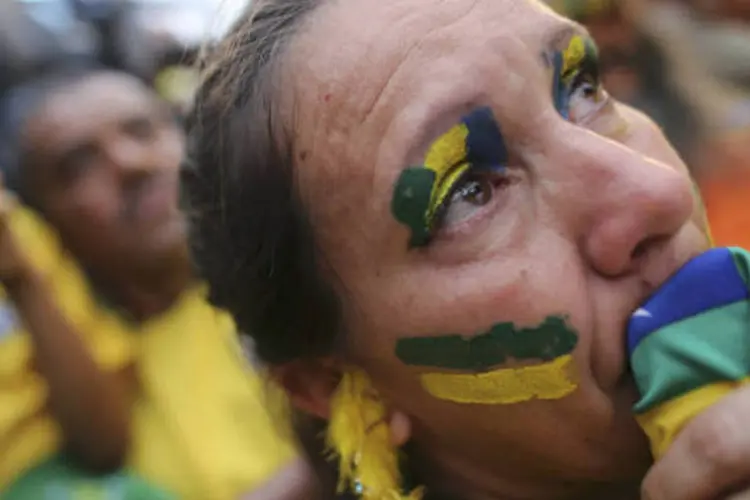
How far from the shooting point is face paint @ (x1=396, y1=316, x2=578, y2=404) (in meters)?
0.77

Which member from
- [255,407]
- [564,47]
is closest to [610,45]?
[255,407]

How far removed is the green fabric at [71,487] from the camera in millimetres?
1673

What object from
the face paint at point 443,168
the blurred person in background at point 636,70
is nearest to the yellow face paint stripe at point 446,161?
the face paint at point 443,168

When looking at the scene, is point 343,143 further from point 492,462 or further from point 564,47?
point 492,462

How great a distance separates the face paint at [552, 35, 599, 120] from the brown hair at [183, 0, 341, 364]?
254mm

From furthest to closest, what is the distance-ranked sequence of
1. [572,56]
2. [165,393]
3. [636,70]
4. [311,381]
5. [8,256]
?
[636,70] < [165,393] < [8,256] < [311,381] < [572,56]

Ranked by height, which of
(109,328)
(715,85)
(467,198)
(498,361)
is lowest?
(109,328)

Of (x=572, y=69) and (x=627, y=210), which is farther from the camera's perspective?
(x=572, y=69)

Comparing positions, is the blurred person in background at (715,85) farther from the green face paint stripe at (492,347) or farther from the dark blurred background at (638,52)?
the green face paint stripe at (492,347)

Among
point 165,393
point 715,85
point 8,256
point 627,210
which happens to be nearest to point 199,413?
point 165,393

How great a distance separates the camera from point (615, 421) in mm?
790

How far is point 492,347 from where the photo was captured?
2.63ft

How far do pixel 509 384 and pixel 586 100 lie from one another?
0.97 ft

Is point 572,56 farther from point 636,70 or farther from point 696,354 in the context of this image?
point 636,70
